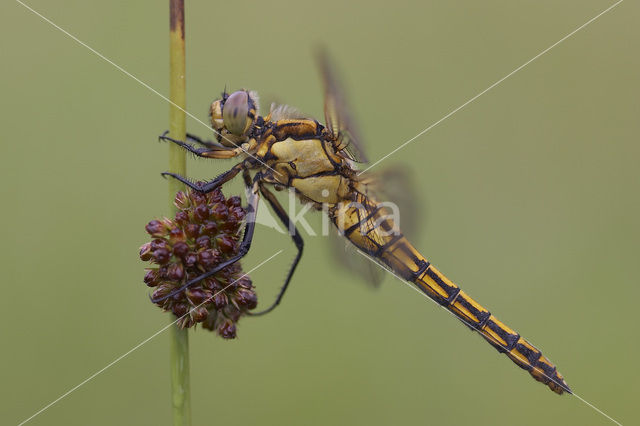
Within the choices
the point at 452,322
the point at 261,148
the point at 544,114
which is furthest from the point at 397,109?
the point at 261,148

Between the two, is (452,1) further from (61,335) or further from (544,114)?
(61,335)

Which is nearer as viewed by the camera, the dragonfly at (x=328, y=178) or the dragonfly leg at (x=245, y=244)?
the dragonfly leg at (x=245, y=244)

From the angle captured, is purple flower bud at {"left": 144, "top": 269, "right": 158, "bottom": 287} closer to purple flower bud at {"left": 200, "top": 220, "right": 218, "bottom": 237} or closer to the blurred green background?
purple flower bud at {"left": 200, "top": 220, "right": 218, "bottom": 237}

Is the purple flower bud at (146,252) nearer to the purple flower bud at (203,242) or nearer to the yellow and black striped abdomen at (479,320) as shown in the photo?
the purple flower bud at (203,242)

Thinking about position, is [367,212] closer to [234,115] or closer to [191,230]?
[234,115]

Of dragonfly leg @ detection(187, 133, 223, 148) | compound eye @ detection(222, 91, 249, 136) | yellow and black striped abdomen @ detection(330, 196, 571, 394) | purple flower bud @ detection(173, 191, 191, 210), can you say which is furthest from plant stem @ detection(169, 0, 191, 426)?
yellow and black striped abdomen @ detection(330, 196, 571, 394)

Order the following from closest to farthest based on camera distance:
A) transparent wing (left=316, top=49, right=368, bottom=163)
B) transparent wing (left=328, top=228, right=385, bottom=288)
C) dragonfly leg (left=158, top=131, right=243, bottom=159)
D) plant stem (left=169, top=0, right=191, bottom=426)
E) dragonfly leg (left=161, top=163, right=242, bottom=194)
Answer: plant stem (left=169, top=0, right=191, bottom=426), dragonfly leg (left=161, top=163, right=242, bottom=194), dragonfly leg (left=158, top=131, right=243, bottom=159), transparent wing (left=316, top=49, right=368, bottom=163), transparent wing (left=328, top=228, right=385, bottom=288)

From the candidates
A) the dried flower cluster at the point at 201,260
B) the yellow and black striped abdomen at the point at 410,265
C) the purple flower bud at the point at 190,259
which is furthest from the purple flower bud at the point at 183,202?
the yellow and black striped abdomen at the point at 410,265

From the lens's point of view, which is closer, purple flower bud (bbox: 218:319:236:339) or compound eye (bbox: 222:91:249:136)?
purple flower bud (bbox: 218:319:236:339)
